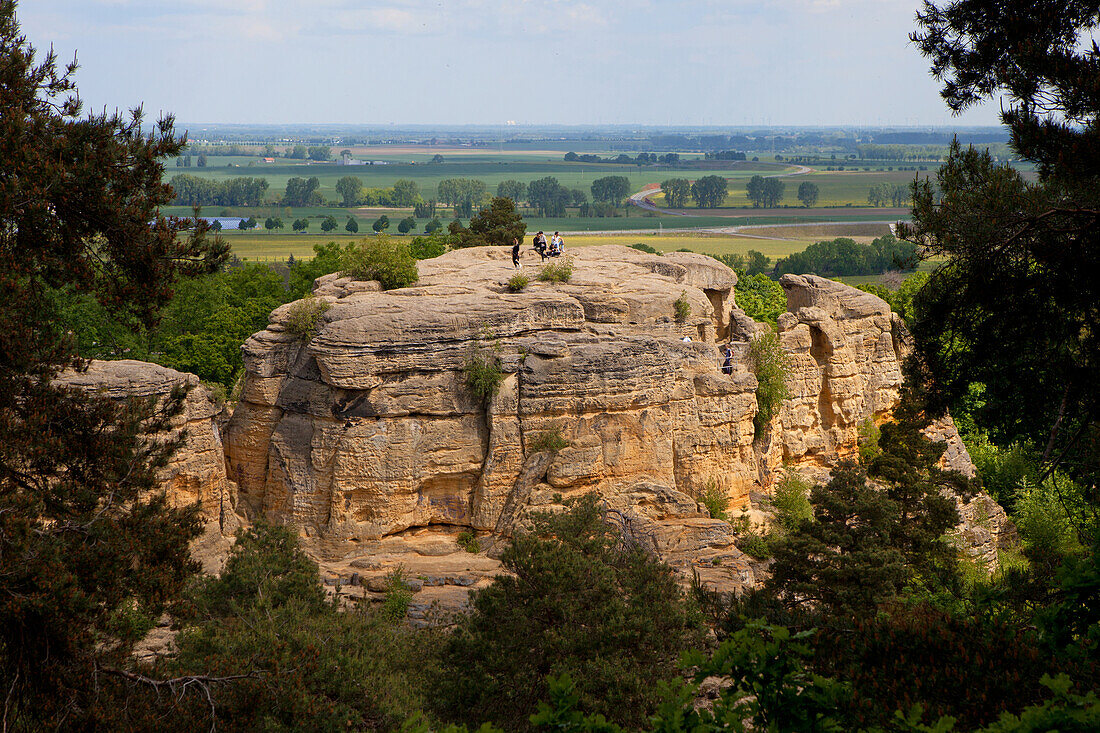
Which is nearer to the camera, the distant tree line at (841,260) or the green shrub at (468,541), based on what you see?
the green shrub at (468,541)

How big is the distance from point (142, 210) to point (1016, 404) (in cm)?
1636

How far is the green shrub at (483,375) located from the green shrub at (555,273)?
574 cm

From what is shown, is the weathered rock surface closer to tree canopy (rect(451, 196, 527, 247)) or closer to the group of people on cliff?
the group of people on cliff

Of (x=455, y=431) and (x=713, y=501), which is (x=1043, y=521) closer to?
(x=713, y=501)

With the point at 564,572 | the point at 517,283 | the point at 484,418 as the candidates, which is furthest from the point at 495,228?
the point at 564,572

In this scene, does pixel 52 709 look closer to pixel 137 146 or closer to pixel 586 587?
pixel 137 146

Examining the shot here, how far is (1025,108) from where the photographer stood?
1602 cm

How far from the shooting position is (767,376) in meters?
39.6

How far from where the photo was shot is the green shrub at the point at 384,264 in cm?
3662

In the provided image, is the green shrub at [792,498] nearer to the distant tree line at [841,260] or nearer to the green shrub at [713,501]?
the green shrub at [713,501]

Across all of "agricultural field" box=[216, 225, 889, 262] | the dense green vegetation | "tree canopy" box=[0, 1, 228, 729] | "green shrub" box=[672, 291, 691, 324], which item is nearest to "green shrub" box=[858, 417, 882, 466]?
"green shrub" box=[672, 291, 691, 324]

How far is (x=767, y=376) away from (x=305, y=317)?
18364 mm

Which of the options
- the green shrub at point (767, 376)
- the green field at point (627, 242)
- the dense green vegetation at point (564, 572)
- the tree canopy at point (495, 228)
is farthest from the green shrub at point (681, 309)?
the green field at point (627, 242)

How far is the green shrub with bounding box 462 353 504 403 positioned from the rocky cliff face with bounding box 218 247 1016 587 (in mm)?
138
